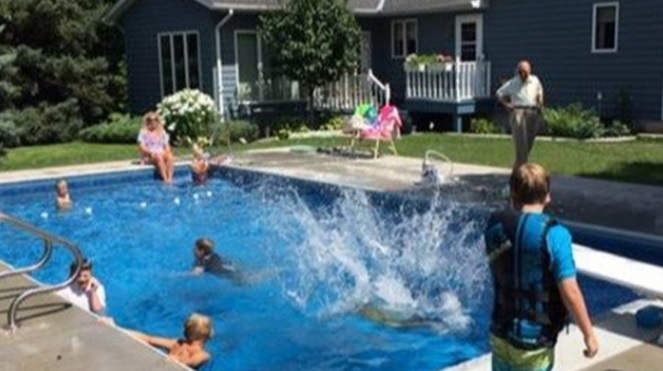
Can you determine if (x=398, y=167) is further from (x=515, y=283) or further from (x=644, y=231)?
(x=515, y=283)

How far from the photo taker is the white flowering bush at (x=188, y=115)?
1811 centimetres

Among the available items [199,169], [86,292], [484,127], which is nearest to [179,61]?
[484,127]

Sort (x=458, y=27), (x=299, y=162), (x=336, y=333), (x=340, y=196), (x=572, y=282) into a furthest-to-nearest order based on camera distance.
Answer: (x=458, y=27)
(x=299, y=162)
(x=340, y=196)
(x=336, y=333)
(x=572, y=282)

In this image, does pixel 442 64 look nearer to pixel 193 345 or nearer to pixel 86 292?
pixel 86 292

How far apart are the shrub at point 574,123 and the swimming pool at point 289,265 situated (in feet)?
24.8

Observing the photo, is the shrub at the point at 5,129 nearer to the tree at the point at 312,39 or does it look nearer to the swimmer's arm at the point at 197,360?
the tree at the point at 312,39

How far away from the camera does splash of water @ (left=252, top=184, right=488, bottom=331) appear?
7711 mm

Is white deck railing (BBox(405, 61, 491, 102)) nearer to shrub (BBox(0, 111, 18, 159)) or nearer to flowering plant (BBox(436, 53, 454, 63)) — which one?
flowering plant (BBox(436, 53, 454, 63))

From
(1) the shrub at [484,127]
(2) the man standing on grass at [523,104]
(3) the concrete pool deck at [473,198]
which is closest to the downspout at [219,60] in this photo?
(3) the concrete pool deck at [473,198]

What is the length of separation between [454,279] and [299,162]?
7111 millimetres

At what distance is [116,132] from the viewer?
20516mm

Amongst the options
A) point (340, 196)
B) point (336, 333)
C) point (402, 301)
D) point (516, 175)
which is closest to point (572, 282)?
point (516, 175)

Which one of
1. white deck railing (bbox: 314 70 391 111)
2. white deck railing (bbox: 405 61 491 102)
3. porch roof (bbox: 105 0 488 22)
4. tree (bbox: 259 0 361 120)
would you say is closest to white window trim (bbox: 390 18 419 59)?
porch roof (bbox: 105 0 488 22)

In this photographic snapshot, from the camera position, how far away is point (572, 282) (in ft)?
10.3
